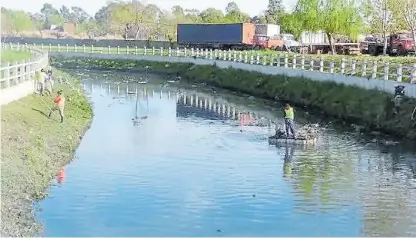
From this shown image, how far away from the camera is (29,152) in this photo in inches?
875

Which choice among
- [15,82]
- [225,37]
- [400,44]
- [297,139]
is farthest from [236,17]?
[297,139]

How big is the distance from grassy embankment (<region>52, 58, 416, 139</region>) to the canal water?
213 cm

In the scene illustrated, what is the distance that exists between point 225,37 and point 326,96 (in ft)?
148

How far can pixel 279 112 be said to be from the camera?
4169cm

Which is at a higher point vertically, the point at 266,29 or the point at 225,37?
the point at 266,29

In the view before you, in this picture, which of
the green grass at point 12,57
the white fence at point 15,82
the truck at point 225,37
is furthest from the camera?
the truck at point 225,37

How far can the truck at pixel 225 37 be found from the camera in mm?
81562

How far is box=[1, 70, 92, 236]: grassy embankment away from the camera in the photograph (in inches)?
684

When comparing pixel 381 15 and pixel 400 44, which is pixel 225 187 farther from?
pixel 381 15

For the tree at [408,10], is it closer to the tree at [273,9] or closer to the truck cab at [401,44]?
the truck cab at [401,44]

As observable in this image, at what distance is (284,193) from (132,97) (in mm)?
30565

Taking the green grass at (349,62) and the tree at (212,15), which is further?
the tree at (212,15)

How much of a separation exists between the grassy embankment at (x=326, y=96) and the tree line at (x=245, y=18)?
12321mm

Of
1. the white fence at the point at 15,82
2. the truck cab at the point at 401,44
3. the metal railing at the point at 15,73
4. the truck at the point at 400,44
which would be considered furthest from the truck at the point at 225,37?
→ the white fence at the point at 15,82
